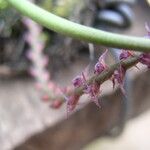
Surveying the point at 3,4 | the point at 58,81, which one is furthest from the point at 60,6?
the point at 3,4

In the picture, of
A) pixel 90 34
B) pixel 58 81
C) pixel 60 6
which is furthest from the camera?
pixel 58 81

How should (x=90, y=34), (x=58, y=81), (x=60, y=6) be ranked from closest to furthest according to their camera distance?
(x=90, y=34) < (x=60, y=6) < (x=58, y=81)

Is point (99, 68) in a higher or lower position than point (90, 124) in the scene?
higher

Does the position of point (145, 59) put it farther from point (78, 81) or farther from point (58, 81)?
point (58, 81)

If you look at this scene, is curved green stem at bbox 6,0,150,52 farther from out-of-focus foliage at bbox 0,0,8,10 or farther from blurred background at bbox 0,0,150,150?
blurred background at bbox 0,0,150,150

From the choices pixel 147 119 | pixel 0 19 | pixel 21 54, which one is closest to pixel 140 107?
pixel 147 119

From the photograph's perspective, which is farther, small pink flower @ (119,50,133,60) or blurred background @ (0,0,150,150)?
blurred background @ (0,0,150,150)

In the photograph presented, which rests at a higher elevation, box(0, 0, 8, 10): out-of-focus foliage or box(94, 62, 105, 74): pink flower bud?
box(94, 62, 105, 74): pink flower bud

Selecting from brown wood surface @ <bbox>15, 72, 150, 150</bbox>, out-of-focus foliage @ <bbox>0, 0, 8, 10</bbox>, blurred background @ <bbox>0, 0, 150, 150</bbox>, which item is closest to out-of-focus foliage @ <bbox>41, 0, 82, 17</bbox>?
blurred background @ <bbox>0, 0, 150, 150</bbox>
